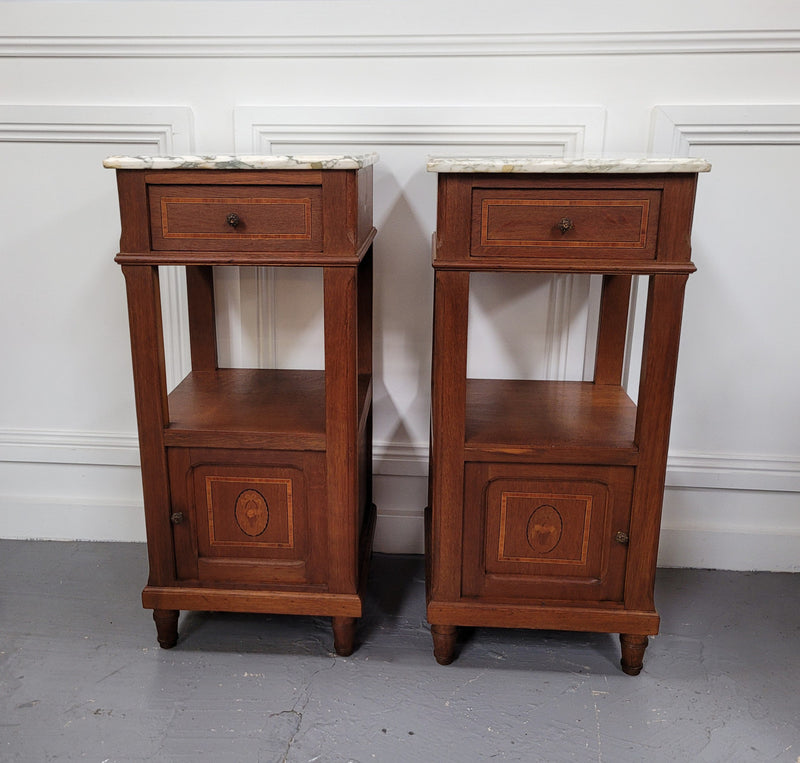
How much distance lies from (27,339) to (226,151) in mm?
758

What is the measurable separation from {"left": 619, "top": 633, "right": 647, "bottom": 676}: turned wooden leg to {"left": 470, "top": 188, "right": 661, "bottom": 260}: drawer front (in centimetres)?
81

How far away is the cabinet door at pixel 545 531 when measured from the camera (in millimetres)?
1591

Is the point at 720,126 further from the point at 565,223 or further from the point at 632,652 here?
the point at 632,652

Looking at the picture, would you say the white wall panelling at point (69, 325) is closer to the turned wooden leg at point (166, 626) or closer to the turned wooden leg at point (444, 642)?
the turned wooden leg at point (166, 626)

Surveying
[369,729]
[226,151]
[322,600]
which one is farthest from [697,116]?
[369,729]

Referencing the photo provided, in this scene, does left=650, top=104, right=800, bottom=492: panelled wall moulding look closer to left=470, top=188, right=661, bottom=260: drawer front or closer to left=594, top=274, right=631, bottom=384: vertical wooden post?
left=594, top=274, right=631, bottom=384: vertical wooden post

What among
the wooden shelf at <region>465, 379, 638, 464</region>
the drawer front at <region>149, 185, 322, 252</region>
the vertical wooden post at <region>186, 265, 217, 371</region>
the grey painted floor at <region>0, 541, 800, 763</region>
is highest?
the drawer front at <region>149, 185, 322, 252</region>

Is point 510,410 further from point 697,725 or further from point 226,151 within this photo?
point 226,151

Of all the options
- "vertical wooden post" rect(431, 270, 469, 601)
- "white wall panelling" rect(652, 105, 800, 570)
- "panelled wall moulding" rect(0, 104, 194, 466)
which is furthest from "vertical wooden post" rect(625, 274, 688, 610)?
"panelled wall moulding" rect(0, 104, 194, 466)

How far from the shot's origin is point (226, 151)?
76.5 inches

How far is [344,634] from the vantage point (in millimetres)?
1701

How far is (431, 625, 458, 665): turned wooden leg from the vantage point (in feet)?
5.52

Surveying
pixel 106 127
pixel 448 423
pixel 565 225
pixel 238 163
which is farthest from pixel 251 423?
pixel 106 127

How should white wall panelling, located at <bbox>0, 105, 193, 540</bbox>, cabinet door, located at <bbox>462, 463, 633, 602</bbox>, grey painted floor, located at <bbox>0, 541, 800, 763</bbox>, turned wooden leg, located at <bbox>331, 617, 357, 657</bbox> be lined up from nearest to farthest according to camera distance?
grey painted floor, located at <bbox>0, 541, 800, 763</bbox> → cabinet door, located at <bbox>462, 463, 633, 602</bbox> → turned wooden leg, located at <bbox>331, 617, 357, 657</bbox> → white wall panelling, located at <bbox>0, 105, 193, 540</bbox>
